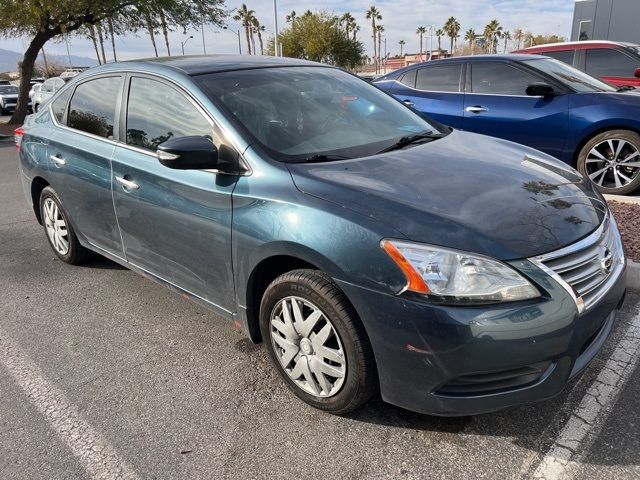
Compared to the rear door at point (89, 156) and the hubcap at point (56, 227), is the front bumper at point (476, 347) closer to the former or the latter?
the rear door at point (89, 156)

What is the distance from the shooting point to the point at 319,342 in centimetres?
235

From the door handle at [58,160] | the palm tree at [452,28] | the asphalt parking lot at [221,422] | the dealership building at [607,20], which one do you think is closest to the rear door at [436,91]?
the asphalt parking lot at [221,422]

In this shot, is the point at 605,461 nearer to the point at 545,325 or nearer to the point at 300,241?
the point at 545,325

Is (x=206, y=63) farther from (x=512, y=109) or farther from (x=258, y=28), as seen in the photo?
(x=258, y=28)

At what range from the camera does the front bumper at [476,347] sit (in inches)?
77.0

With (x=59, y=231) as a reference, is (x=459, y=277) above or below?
above

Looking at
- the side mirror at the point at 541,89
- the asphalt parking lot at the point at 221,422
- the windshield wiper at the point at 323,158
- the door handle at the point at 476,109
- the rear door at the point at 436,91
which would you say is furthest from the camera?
the rear door at the point at 436,91

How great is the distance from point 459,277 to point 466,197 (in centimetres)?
48

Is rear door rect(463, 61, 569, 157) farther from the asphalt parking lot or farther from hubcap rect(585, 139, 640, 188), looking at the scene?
the asphalt parking lot

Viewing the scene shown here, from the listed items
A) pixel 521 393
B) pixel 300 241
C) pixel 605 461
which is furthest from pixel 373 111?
pixel 605 461

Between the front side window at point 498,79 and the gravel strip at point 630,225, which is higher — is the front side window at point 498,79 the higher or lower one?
the higher one

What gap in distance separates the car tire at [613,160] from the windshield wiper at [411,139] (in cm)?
293

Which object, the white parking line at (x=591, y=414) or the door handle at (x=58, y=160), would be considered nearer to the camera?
the white parking line at (x=591, y=414)

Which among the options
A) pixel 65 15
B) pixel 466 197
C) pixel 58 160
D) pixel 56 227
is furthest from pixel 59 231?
pixel 65 15
